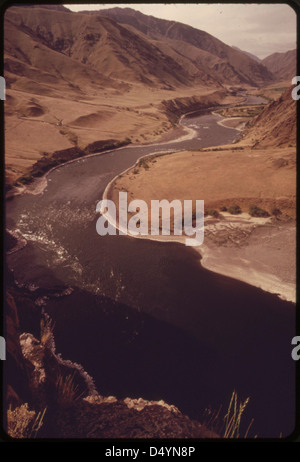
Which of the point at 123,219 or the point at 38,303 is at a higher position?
the point at 123,219

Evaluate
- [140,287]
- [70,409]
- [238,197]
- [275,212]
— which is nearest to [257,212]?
[275,212]

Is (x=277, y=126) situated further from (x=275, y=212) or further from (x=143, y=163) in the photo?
(x=275, y=212)

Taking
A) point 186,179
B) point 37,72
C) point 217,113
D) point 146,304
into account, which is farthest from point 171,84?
point 146,304

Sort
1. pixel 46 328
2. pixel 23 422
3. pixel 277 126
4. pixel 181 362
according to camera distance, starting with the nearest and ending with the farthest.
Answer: pixel 23 422 → pixel 181 362 → pixel 46 328 → pixel 277 126

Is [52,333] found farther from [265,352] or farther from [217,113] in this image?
[217,113]

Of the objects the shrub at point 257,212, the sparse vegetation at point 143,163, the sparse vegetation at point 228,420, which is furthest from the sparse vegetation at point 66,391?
the sparse vegetation at point 143,163

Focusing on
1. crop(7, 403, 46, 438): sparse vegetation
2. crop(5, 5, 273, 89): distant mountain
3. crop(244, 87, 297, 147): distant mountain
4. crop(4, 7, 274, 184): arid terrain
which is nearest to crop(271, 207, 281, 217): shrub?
crop(244, 87, 297, 147): distant mountain

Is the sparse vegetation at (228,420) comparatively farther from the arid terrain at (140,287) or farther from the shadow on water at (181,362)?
the shadow on water at (181,362)

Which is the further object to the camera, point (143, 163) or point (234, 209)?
point (143, 163)
